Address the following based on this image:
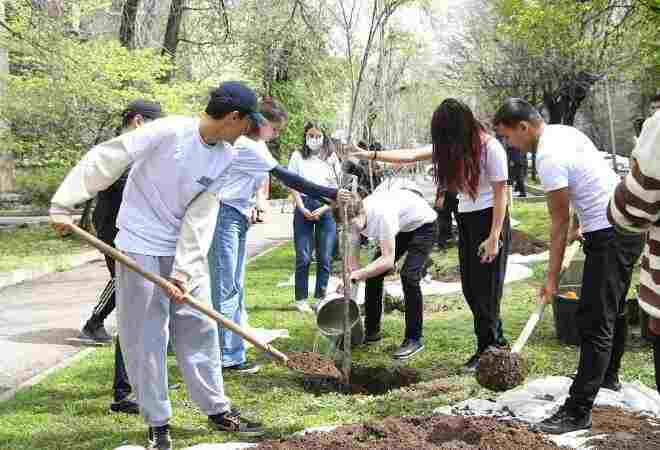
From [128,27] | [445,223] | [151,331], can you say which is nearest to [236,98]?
[151,331]

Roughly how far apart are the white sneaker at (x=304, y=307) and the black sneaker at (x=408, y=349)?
1.95 m

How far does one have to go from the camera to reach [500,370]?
427cm

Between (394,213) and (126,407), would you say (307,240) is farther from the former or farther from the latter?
(126,407)

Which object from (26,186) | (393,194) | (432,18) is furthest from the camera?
(26,186)

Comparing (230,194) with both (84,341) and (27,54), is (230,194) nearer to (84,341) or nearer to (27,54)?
(84,341)

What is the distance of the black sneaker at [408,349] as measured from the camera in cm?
569

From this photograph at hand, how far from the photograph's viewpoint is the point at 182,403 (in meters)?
4.71

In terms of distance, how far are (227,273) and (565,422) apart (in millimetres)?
2473

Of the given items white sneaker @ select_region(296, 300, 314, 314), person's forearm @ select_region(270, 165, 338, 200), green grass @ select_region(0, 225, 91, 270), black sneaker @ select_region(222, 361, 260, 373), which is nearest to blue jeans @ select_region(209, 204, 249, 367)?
black sneaker @ select_region(222, 361, 260, 373)

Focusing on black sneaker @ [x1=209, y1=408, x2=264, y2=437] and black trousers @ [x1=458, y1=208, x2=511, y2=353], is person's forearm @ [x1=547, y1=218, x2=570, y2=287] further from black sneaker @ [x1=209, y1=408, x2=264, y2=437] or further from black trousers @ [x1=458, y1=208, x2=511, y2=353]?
black sneaker @ [x1=209, y1=408, x2=264, y2=437]

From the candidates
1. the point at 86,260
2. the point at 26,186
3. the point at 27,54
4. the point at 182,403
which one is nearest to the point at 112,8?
the point at 27,54

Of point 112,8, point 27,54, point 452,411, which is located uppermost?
point 112,8

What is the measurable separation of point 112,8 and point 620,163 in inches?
915

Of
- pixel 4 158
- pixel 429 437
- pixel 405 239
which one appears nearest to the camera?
pixel 429 437
